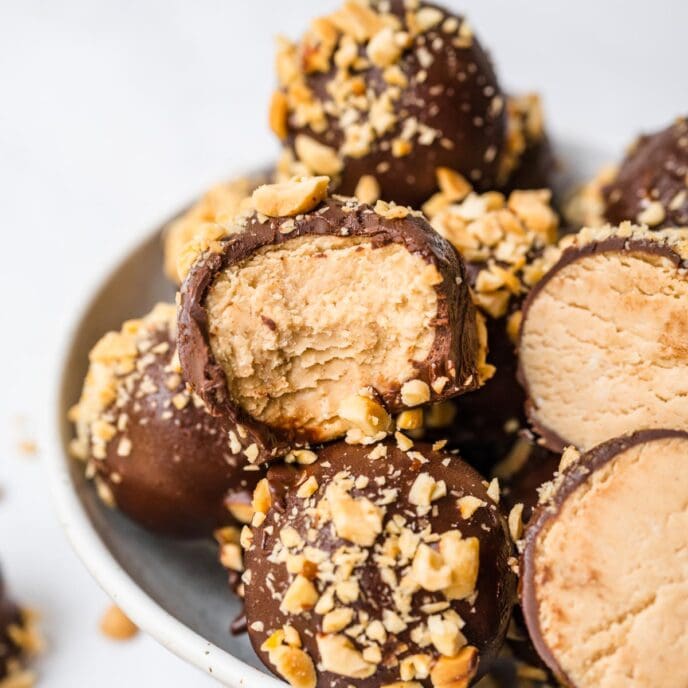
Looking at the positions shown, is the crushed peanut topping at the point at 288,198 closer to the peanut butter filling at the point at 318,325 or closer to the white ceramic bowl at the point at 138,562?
the peanut butter filling at the point at 318,325

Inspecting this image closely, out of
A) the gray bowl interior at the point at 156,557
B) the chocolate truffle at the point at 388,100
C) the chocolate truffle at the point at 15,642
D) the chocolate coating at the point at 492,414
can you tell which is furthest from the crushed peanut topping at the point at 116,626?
the chocolate truffle at the point at 388,100

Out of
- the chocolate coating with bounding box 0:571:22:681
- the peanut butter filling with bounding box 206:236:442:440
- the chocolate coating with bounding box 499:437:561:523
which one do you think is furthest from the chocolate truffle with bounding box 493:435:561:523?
the chocolate coating with bounding box 0:571:22:681

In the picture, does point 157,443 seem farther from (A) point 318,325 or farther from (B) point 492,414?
(B) point 492,414

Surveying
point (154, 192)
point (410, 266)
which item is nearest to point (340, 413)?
point (410, 266)

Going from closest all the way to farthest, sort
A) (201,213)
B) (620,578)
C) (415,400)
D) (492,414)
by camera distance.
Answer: (620,578) < (415,400) < (492,414) < (201,213)

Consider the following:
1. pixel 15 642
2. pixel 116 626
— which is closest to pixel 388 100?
pixel 116 626

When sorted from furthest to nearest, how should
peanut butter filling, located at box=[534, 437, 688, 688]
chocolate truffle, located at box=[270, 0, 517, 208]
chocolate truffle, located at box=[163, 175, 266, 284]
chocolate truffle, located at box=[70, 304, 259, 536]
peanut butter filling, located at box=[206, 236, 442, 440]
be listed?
chocolate truffle, located at box=[163, 175, 266, 284], chocolate truffle, located at box=[270, 0, 517, 208], chocolate truffle, located at box=[70, 304, 259, 536], peanut butter filling, located at box=[206, 236, 442, 440], peanut butter filling, located at box=[534, 437, 688, 688]

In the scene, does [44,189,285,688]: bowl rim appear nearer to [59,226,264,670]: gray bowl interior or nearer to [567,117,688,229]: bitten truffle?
[59,226,264,670]: gray bowl interior

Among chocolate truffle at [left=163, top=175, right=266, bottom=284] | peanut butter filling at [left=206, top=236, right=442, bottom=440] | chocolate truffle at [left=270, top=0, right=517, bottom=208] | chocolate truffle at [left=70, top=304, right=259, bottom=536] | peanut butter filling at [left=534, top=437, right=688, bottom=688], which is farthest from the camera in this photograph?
chocolate truffle at [left=163, top=175, right=266, bottom=284]
